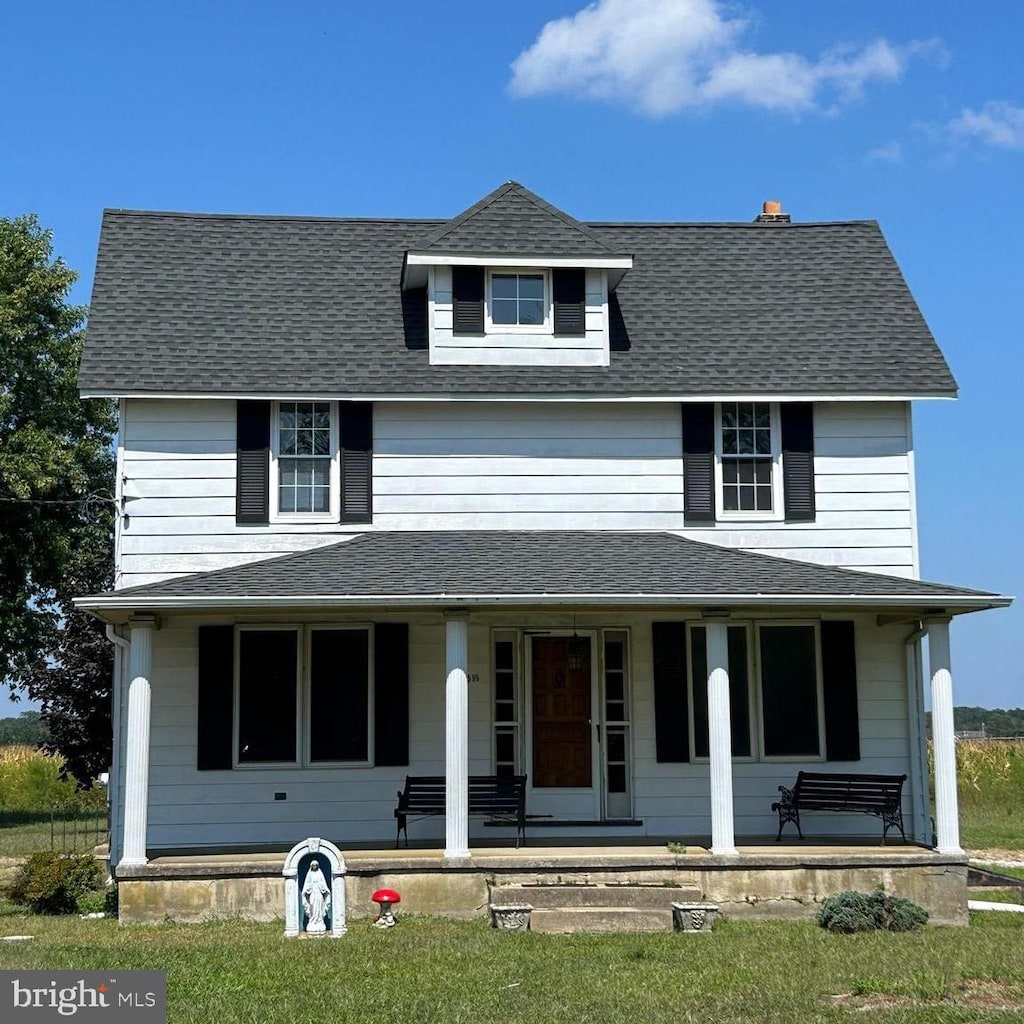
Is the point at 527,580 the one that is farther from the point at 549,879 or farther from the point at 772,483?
the point at 772,483

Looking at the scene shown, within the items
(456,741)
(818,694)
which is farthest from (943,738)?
(456,741)

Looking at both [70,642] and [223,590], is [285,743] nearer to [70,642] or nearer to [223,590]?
[223,590]

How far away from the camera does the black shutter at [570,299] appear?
1673cm

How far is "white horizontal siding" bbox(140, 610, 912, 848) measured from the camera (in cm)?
1529

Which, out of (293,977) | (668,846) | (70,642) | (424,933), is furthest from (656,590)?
(70,642)

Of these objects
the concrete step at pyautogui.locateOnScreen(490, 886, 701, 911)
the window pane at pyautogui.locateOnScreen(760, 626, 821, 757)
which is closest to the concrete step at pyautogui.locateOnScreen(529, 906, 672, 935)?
the concrete step at pyautogui.locateOnScreen(490, 886, 701, 911)

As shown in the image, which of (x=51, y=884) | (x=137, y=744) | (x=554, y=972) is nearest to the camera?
(x=554, y=972)

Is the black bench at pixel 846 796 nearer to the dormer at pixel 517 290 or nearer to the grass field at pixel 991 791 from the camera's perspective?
the dormer at pixel 517 290

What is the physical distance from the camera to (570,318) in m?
16.8

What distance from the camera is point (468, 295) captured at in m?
16.7

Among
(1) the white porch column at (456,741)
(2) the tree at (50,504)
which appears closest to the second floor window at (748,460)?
(1) the white porch column at (456,741)

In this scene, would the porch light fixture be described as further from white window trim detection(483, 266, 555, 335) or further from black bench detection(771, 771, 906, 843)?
white window trim detection(483, 266, 555, 335)

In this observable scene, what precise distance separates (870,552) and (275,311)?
301 inches

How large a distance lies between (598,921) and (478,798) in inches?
97.4
